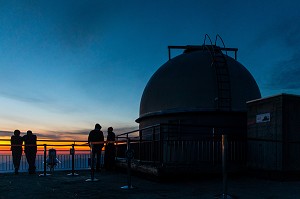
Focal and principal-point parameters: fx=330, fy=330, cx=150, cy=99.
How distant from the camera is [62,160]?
17688 mm

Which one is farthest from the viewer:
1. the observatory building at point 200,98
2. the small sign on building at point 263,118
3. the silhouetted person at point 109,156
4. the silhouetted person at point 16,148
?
the silhouetted person at point 109,156

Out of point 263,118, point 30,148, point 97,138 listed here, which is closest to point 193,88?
point 97,138

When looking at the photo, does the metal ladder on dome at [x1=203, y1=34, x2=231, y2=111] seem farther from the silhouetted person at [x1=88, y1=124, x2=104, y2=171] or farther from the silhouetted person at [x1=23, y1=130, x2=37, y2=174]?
the silhouetted person at [x1=23, y1=130, x2=37, y2=174]

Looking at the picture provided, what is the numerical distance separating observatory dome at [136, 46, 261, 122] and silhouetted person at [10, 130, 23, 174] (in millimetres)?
6679

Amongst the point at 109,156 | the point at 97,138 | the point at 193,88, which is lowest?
the point at 109,156

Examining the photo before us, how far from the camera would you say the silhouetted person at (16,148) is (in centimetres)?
1530

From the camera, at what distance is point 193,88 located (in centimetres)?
1656

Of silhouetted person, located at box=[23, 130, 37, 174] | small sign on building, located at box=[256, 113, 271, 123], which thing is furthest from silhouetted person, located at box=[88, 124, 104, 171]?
small sign on building, located at box=[256, 113, 271, 123]

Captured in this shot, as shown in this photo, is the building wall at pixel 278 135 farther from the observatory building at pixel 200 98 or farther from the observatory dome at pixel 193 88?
the observatory dome at pixel 193 88

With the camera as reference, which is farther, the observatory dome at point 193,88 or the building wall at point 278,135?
the observatory dome at point 193,88

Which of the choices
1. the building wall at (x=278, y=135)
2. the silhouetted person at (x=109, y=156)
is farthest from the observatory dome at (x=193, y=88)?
the building wall at (x=278, y=135)

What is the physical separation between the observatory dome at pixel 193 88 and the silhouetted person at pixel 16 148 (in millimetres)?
6679

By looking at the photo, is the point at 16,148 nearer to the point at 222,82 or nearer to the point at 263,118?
the point at 222,82

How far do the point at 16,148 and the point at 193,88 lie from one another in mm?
9015
